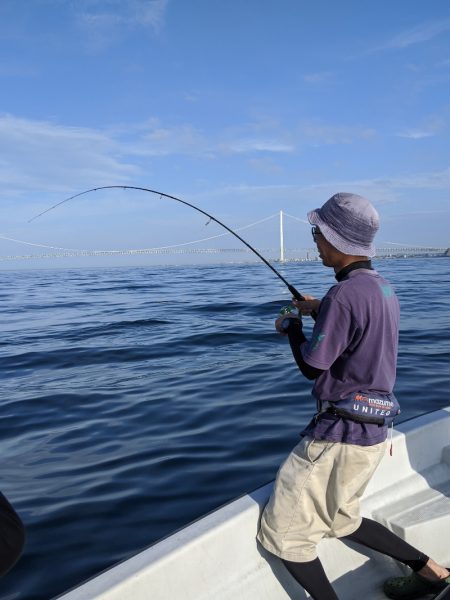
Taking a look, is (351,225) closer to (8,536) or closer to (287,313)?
(287,313)

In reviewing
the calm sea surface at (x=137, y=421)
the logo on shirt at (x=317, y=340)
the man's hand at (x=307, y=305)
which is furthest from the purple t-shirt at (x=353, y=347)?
the calm sea surface at (x=137, y=421)

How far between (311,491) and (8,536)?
1211 millimetres

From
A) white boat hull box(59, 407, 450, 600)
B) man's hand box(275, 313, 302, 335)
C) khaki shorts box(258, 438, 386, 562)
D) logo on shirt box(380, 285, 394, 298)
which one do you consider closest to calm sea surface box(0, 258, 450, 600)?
white boat hull box(59, 407, 450, 600)

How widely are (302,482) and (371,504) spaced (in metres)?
0.90

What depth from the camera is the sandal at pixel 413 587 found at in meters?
2.41

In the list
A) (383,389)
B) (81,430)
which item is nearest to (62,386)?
(81,430)

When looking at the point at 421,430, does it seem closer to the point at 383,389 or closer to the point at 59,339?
the point at 383,389

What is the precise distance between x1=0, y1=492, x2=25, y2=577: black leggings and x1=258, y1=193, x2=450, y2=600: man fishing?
1.13m

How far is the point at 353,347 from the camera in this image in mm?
2154

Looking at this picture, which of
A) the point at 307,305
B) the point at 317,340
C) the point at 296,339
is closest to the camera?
the point at 317,340

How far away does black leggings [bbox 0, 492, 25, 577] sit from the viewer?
1396 mm

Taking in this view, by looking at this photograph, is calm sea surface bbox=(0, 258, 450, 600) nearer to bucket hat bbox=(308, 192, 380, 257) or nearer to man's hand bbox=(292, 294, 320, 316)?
man's hand bbox=(292, 294, 320, 316)

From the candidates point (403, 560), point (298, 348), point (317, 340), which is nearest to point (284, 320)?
point (298, 348)

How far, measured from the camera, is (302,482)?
2219mm
